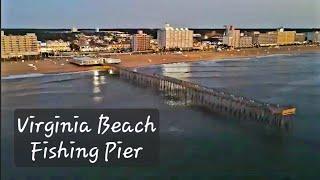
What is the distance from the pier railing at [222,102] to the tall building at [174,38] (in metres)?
18.3

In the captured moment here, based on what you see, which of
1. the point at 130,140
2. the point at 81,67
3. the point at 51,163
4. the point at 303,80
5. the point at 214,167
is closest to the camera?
the point at 51,163

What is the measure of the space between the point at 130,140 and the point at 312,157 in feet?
8.04

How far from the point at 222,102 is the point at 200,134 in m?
2.08

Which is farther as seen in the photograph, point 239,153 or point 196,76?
point 196,76

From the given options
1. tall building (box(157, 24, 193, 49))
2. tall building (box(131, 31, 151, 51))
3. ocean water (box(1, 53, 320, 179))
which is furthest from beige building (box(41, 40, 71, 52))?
ocean water (box(1, 53, 320, 179))

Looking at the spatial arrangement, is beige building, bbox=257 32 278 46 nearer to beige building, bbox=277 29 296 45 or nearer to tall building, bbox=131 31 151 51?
beige building, bbox=277 29 296 45

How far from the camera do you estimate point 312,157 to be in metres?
5.63

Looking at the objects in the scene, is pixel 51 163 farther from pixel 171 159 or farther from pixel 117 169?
pixel 171 159

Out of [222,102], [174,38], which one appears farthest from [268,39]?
[222,102]

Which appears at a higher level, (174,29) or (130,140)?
(174,29)

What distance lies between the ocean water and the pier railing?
233 millimetres

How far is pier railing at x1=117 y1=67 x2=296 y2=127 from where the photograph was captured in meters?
7.00

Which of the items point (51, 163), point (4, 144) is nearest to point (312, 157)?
point (51, 163)

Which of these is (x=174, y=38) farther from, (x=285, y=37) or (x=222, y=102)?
(x=222, y=102)
